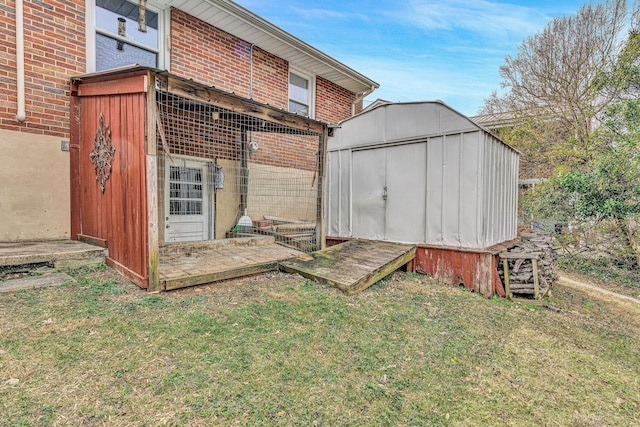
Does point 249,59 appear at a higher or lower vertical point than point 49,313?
higher

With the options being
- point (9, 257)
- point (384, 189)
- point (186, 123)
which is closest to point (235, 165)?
point (186, 123)

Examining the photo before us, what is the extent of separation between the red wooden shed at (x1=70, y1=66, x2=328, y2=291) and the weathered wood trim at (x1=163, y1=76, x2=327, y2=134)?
0.05ft

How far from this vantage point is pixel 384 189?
20.1 feet

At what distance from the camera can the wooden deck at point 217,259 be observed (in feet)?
12.7

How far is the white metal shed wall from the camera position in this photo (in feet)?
16.5

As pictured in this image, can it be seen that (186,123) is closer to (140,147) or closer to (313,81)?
(140,147)

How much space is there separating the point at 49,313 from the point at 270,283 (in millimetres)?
2342

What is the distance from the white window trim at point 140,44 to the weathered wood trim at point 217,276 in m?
3.60

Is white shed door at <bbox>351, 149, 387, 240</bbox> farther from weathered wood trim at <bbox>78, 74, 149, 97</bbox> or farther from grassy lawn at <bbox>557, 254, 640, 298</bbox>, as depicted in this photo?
grassy lawn at <bbox>557, 254, 640, 298</bbox>

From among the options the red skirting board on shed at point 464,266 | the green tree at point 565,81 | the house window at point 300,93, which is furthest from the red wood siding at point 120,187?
the green tree at point 565,81

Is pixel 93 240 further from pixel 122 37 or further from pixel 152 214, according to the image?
pixel 122 37

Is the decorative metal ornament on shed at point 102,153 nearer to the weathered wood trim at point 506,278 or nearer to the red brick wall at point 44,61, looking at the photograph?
the red brick wall at point 44,61

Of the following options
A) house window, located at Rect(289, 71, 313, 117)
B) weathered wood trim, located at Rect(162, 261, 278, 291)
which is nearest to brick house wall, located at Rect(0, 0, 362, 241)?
weathered wood trim, located at Rect(162, 261, 278, 291)

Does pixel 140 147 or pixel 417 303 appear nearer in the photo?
pixel 140 147
